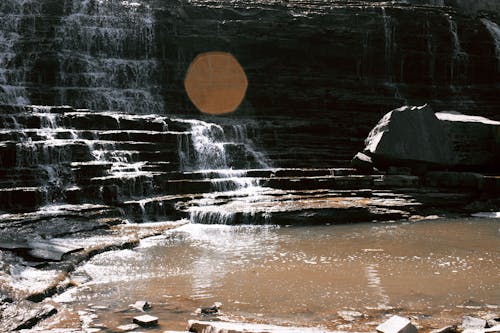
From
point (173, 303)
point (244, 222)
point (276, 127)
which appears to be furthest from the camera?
point (276, 127)

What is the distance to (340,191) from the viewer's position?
60.6 feet

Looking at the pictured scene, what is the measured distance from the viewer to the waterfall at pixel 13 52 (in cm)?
2683

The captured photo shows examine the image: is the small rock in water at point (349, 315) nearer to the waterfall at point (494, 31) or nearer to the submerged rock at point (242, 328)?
the submerged rock at point (242, 328)

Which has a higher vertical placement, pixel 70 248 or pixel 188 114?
pixel 188 114

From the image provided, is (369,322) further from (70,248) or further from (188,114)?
(188,114)

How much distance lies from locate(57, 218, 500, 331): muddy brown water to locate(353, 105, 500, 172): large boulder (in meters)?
5.94

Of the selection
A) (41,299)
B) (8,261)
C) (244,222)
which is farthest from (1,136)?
(41,299)

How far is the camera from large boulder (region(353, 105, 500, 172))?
19.9 metres

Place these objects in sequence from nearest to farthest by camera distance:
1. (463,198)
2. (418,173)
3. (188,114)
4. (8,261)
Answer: (8,261) < (463,198) < (418,173) < (188,114)

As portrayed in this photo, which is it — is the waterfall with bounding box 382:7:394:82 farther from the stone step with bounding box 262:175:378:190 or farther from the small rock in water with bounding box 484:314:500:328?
the small rock in water with bounding box 484:314:500:328

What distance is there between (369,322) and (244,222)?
8898mm

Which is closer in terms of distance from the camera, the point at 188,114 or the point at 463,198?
the point at 463,198

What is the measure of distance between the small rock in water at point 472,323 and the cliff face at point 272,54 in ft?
72.3

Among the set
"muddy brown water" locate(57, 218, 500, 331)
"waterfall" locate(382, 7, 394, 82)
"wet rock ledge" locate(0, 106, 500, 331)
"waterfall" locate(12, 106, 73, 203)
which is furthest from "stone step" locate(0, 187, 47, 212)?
"waterfall" locate(382, 7, 394, 82)
